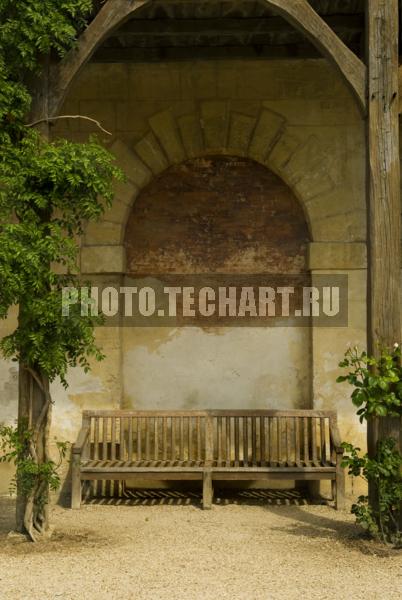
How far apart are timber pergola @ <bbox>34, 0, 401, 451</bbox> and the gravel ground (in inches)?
41.0

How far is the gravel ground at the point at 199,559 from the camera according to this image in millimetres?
4988

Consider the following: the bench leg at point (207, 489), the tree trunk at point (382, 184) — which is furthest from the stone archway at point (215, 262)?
the tree trunk at point (382, 184)

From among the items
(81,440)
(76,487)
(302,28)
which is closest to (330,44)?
(302,28)

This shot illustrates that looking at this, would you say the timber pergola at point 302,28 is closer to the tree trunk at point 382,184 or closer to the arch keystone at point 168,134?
the tree trunk at point 382,184

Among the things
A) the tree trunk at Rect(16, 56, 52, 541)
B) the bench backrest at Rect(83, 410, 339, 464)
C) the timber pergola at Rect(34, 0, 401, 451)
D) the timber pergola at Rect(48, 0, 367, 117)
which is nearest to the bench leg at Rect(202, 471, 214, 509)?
the bench backrest at Rect(83, 410, 339, 464)

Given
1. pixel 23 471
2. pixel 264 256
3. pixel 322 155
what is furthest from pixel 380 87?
pixel 23 471

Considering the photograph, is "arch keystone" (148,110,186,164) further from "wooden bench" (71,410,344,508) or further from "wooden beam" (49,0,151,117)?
"wooden bench" (71,410,344,508)

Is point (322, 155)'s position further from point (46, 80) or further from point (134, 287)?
point (46, 80)

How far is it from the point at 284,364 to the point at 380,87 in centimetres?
339

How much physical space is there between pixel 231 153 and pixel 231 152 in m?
0.02

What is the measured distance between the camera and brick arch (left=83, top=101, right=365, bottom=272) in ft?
28.0

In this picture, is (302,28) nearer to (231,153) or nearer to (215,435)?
(231,153)

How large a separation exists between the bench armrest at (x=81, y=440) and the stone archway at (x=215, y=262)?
719mm

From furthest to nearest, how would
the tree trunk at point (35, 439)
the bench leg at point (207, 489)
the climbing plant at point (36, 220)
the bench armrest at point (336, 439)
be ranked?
the bench armrest at point (336, 439)
the bench leg at point (207, 489)
the tree trunk at point (35, 439)
the climbing plant at point (36, 220)
